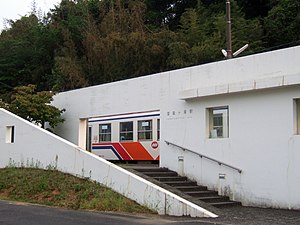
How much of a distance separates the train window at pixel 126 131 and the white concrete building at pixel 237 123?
1.65 m

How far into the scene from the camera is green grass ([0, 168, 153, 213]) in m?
13.9

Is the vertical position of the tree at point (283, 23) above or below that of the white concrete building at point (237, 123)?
above

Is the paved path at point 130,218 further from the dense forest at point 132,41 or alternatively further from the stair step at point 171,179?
the dense forest at point 132,41

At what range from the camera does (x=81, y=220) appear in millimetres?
11812

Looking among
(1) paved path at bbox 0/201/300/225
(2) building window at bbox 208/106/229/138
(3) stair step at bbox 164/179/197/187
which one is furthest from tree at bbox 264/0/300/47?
(1) paved path at bbox 0/201/300/225

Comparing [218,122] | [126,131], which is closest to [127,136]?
[126,131]

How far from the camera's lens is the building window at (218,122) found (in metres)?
15.3

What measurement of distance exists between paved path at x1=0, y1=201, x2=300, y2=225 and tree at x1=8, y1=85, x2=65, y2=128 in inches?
360

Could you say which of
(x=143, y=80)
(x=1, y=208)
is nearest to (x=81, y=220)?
(x=1, y=208)

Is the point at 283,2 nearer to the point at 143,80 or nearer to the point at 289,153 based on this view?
the point at 143,80

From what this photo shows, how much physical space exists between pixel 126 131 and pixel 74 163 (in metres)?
4.29

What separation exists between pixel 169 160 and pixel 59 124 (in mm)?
8745

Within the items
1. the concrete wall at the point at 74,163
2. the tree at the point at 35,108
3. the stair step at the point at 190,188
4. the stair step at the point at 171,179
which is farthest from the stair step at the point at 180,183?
the tree at the point at 35,108

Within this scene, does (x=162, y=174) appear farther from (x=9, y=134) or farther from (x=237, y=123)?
(x=9, y=134)
